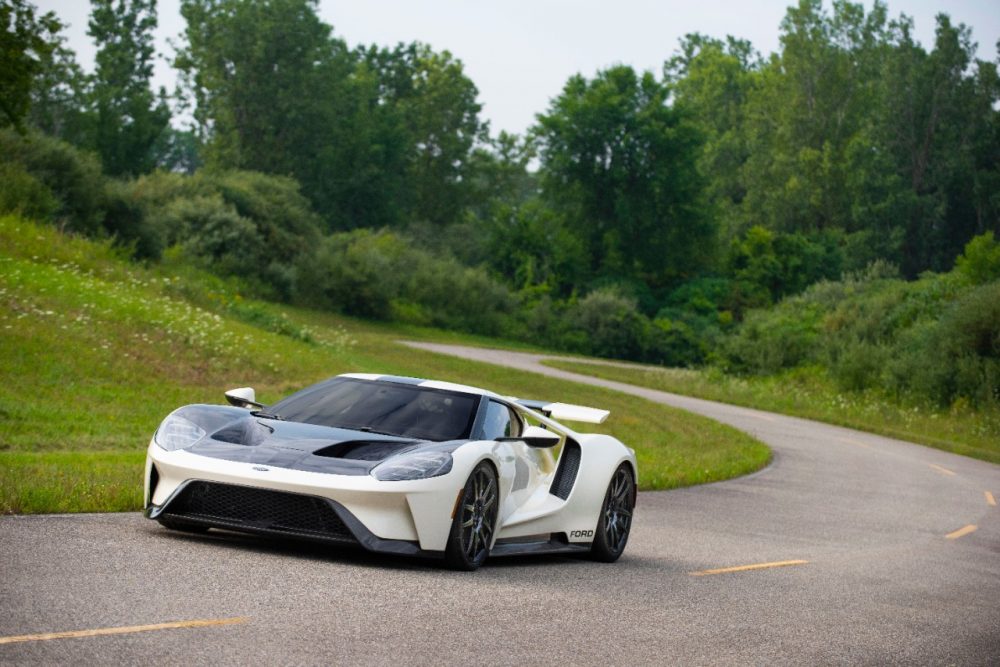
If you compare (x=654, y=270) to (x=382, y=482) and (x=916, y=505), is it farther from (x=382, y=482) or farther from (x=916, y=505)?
(x=382, y=482)

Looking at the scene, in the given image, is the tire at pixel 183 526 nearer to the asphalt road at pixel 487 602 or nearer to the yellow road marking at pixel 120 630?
the asphalt road at pixel 487 602

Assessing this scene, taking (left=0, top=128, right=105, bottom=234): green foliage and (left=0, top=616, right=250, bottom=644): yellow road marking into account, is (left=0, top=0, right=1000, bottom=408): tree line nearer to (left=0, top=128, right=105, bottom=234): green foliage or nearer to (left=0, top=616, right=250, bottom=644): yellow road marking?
(left=0, top=128, right=105, bottom=234): green foliage

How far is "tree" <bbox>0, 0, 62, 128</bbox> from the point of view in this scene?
34.5 meters

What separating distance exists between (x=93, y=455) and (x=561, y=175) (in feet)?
249

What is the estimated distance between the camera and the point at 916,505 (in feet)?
71.8

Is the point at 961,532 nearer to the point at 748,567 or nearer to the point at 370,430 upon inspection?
the point at 748,567

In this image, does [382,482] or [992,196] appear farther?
[992,196]

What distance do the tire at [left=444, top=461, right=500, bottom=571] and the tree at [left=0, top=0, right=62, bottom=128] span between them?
28242mm

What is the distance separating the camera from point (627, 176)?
90.5m

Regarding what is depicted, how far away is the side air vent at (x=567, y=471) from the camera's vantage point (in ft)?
36.8

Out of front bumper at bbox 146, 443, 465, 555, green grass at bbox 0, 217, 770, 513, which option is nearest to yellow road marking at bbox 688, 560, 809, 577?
front bumper at bbox 146, 443, 465, 555

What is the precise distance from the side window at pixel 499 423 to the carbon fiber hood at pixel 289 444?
876mm

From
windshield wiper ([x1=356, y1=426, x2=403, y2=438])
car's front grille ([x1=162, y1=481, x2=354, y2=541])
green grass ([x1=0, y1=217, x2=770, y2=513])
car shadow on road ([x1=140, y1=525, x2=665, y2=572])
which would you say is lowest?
green grass ([x1=0, y1=217, x2=770, y2=513])

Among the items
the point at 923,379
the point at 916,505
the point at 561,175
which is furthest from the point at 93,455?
the point at 561,175
